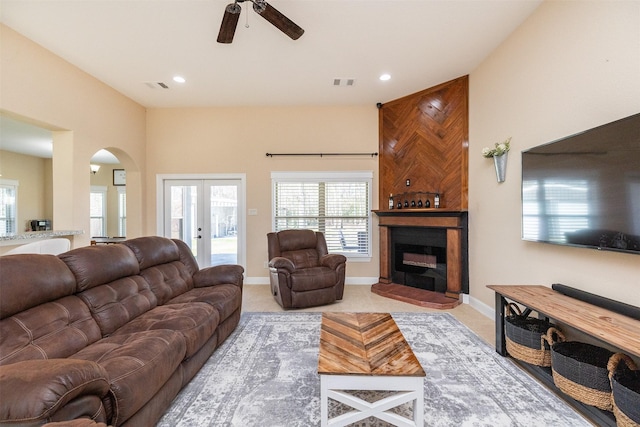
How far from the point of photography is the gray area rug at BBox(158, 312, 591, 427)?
1.67 meters

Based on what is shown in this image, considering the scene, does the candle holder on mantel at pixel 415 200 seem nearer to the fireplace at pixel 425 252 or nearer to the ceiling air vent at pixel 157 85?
the fireplace at pixel 425 252

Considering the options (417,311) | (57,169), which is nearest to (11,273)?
(57,169)

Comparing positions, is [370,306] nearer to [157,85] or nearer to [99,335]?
[99,335]

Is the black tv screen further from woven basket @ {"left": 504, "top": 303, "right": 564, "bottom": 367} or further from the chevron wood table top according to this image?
the chevron wood table top

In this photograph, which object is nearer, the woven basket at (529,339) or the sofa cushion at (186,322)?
the sofa cushion at (186,322)

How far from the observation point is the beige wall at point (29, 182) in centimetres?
688

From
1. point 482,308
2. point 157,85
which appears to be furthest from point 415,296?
point 157,85

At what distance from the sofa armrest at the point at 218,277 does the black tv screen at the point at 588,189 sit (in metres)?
3.01

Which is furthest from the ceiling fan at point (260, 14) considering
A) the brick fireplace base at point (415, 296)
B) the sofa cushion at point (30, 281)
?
the brick fireplace base at point (415, 296)

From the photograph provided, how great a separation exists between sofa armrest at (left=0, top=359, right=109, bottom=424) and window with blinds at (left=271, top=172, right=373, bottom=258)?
3895mm

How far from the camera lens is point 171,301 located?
2.57 meters

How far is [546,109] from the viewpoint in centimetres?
250

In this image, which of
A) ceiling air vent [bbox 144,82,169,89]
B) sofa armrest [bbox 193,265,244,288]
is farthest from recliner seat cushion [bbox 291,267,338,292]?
ceiling air vent [bbox 144,82,169,89]

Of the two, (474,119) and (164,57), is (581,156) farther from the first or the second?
(164,57)
